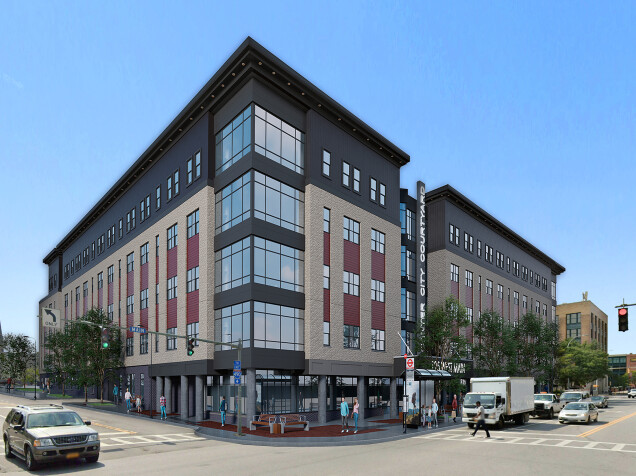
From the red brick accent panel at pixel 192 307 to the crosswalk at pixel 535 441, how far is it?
19626mm

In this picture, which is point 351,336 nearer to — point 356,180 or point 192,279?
point 356,180

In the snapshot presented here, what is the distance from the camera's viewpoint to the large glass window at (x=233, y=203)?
38.9 m

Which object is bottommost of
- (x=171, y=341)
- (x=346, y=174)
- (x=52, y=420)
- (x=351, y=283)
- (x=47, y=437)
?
(x=171, y=341)

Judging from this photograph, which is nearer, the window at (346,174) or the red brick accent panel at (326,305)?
the red brick accent panel at (326,305)

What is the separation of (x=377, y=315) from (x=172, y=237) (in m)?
18.9

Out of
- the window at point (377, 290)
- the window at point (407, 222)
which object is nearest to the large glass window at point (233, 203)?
the window at point (377, 290)

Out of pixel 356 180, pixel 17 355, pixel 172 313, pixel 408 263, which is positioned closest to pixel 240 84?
pixel 356 180

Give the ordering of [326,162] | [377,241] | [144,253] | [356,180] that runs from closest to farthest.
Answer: [326,162]
[356,180]
[377,241]
[144,253]

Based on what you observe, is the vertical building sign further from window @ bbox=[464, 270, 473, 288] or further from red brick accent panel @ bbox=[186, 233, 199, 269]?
red brick accent panel @ bbox=[186, 233, 199, 269]

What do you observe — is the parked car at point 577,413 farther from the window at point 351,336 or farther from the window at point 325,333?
the window at point 325,333

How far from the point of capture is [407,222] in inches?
2247

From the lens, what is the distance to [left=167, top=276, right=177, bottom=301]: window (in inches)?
1892

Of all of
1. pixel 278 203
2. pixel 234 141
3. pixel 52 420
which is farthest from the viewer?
pixel 234 141

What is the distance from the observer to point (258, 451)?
25.8 m
